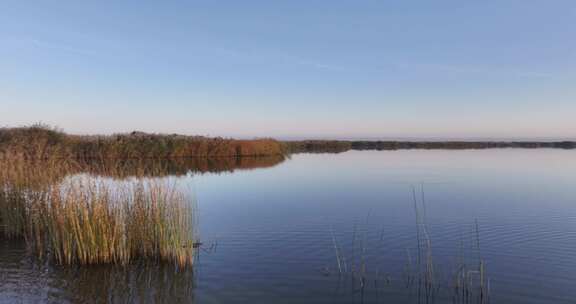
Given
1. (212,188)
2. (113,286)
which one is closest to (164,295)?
(113,286)

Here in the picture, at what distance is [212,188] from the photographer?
1784 centimetres

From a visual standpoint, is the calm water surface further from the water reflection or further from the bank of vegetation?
the bank of vegetation

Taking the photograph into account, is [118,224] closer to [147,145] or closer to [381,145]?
[147,145]

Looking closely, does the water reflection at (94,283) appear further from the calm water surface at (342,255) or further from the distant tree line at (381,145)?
the distant tree line at (381,145)

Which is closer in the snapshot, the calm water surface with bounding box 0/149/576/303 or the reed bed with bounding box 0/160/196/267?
the calm water surface with bounding box 0/149/576/303

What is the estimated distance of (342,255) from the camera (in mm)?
7879

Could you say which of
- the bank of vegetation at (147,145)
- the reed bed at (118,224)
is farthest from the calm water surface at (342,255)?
the bank of vegetation at (147,145)

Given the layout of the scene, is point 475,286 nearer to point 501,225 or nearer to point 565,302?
point 565,302

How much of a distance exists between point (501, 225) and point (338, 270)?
568cm

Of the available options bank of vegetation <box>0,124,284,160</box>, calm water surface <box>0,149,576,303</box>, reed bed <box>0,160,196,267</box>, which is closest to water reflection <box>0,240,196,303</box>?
calm water surface <box>0,149,576,303</box>

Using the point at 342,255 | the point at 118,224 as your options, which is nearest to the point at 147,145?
the point at 118,224

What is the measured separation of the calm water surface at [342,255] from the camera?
6012 mm

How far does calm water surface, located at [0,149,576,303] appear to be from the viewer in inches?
237

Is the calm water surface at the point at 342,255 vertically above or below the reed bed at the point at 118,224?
below
